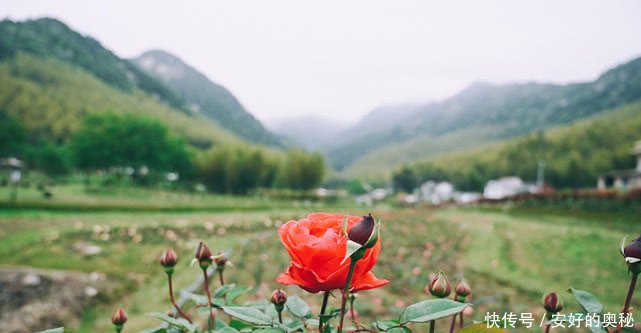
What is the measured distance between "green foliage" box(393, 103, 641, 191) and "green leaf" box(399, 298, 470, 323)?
50.9m

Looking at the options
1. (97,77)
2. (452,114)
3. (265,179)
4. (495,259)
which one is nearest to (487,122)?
(452,114)

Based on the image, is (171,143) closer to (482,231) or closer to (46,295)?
(482,231)

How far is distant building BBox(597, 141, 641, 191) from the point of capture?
101ft

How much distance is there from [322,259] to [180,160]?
1861 inches

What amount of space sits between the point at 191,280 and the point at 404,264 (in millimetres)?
3492

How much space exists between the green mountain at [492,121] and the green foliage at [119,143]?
73.9m

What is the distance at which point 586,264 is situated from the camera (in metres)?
6.82

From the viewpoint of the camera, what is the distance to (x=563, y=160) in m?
46.5

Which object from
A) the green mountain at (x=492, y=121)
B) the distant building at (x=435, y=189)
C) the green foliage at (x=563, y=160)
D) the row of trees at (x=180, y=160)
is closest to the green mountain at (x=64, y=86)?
the row of trees at (x=180, y=160)

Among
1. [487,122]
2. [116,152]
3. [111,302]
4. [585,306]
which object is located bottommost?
[111,302]

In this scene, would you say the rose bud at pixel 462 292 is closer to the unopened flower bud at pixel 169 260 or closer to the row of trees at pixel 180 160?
the unopened flower bud at pixel 169 260

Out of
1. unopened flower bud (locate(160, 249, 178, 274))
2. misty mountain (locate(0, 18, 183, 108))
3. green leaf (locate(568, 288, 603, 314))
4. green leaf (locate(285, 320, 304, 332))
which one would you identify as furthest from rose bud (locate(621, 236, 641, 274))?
misty mountain (locate(0, 18, 183, 108))

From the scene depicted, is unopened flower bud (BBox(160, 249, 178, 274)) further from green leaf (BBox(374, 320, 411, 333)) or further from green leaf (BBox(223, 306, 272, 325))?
green leaf (BBox(374, 320, 411, 333))

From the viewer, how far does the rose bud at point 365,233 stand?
478 mm
